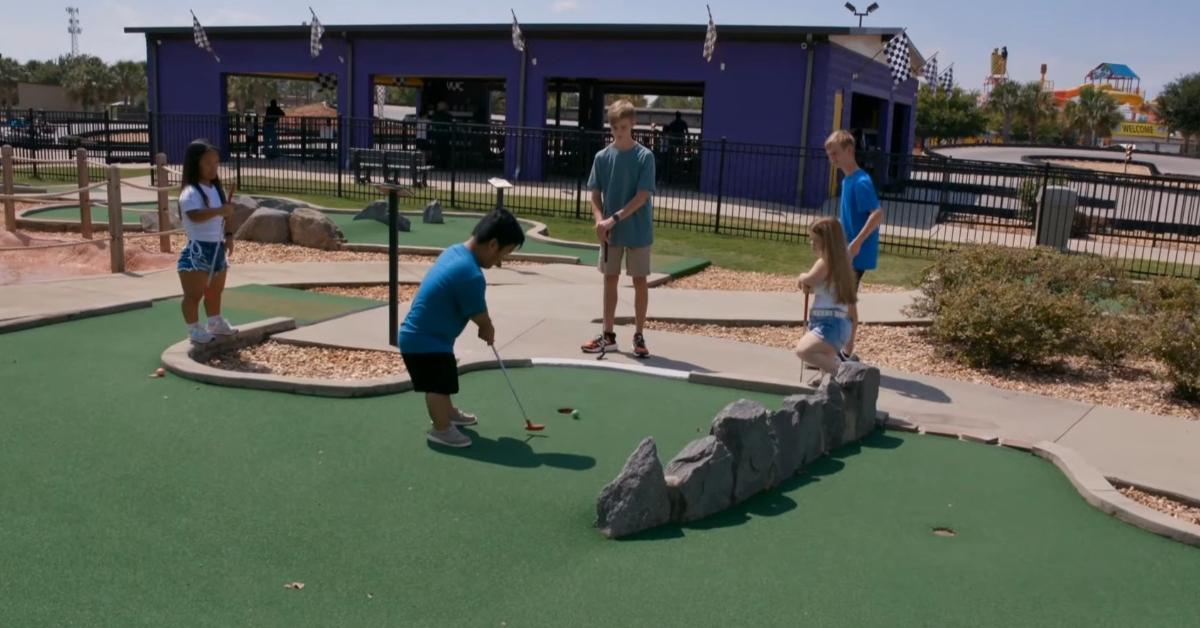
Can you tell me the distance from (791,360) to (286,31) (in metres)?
22.6

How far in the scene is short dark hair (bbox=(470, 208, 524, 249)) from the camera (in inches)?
199

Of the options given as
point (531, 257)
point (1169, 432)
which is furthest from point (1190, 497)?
point (531, 257)

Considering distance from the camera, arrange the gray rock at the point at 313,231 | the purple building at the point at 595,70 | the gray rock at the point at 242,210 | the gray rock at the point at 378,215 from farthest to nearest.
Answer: the purple building at the point at 595,70
the gray rock at the point at 378,215
the gray rock at the point at 242,210
the gray rock at the point at 313,231

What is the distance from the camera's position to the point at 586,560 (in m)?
4.04

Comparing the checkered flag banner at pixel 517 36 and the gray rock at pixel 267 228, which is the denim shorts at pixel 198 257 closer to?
the gray rock at pixel 267 228

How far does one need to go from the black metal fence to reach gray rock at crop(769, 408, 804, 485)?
10386 mm

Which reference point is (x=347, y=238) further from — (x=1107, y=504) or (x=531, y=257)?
(x=1107, y=504)

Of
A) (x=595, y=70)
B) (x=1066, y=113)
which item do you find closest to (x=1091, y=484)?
(x=595, y=70)

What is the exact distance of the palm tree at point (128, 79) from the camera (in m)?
76.6

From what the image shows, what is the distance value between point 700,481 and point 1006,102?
8065cm

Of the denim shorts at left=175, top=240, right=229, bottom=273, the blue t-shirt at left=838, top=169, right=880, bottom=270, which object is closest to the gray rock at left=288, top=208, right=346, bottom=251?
the denim shorts at left=175, top=240, right=229, bottom=273

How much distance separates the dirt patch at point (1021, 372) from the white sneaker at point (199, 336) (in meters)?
3.54

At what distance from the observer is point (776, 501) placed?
15.9ft

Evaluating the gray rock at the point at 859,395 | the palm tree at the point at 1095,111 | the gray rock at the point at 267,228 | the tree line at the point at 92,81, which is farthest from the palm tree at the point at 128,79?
the gray rock at the point at 859,395
